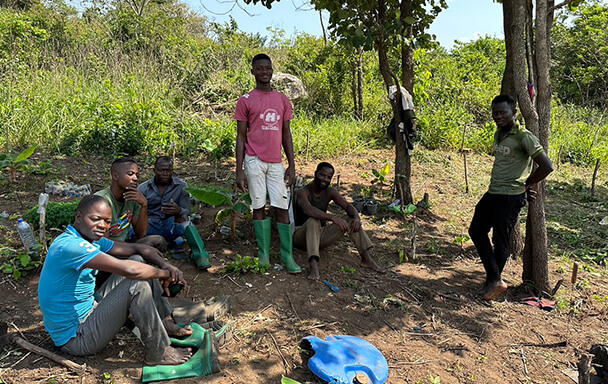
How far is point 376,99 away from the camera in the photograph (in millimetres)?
10734

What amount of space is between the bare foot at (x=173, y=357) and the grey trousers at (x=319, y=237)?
1.71m

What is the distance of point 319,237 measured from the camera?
4309 millimetres

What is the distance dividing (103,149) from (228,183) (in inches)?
89.9

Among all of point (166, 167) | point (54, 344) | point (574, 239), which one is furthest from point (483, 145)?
point (54, 344)

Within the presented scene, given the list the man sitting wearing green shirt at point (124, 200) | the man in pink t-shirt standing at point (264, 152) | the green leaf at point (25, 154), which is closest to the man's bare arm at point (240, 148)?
the man in pink t-shirt standing at point (264, 152)

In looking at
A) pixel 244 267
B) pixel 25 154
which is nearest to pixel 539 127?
pixel 244 267

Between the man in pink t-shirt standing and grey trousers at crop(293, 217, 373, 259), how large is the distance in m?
0.21

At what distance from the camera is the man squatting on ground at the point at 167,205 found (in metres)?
4.16

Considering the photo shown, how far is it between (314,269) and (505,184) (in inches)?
75.4

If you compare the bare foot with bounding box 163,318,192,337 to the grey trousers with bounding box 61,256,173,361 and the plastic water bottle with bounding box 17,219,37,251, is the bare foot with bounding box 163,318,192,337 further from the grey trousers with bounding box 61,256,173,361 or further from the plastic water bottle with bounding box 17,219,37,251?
the plastic water bottle with bounding box 17,219,37,251

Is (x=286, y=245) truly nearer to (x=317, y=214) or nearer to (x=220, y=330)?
(x=317, y=214)

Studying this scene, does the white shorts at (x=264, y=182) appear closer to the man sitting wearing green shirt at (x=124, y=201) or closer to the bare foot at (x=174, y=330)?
the man sitting wearing green shirt at (x=124, y=201)

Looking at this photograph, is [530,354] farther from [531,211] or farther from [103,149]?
[103,149]

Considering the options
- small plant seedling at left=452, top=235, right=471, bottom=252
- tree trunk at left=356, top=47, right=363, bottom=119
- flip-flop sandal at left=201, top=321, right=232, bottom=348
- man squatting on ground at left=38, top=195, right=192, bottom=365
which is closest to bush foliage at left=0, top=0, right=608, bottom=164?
tree trunk at left=356, top=47, right=363, bottom=119
